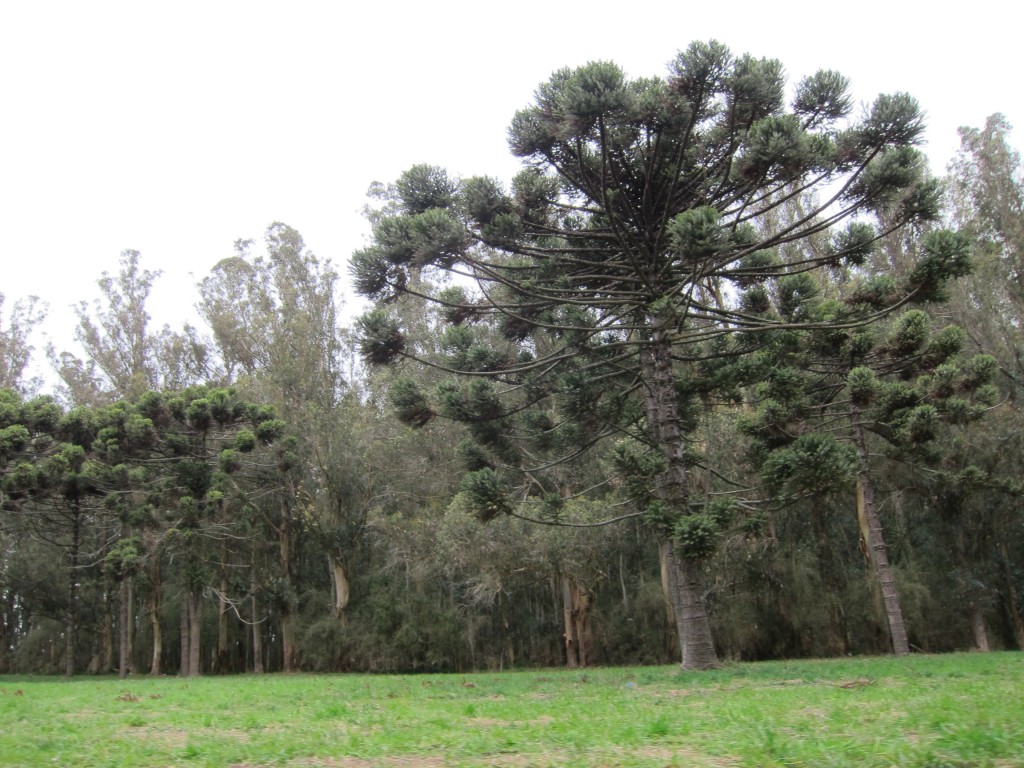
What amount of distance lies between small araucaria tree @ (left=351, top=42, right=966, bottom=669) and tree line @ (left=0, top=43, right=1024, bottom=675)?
69mm

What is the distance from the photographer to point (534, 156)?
12.9 m

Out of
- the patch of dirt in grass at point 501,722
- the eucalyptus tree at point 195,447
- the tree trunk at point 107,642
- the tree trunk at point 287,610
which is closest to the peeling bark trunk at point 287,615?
the tree trunk at point 287,610

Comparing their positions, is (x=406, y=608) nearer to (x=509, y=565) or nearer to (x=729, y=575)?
(x=509, y=565)

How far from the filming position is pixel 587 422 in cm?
1481

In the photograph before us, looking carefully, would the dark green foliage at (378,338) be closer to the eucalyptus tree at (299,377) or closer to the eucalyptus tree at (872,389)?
the eucalyptus tree at (872,389)

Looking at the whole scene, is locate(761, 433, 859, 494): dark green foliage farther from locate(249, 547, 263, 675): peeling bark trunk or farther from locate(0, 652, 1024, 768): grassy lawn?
locate(249, 547, 263, 675): peeling bark trunk

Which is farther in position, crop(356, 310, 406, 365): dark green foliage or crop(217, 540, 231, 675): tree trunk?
crop(217, 540, 231, 675): tree trunk

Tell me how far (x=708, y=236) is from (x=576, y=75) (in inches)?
122

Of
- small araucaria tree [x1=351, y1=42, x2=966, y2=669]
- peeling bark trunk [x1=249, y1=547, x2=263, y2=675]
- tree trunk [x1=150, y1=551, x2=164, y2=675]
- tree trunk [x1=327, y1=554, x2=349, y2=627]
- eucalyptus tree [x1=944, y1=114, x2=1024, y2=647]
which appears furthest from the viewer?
tree trunk [x1=150, y1=551, x2=164, y2=675]

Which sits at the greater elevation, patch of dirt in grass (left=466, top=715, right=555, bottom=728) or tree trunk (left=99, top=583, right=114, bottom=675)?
tree trunk (left=99, top=583, right=114, bottom=675)

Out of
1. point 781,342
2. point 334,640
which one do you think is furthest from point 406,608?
point 781,342

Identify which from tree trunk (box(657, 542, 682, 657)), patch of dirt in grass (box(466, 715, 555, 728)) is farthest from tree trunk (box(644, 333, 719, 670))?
tree trunk (box(657, 542, 682, 657))

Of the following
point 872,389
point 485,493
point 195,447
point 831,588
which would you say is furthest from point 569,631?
point 485,493

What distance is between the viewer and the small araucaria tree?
447 inches
